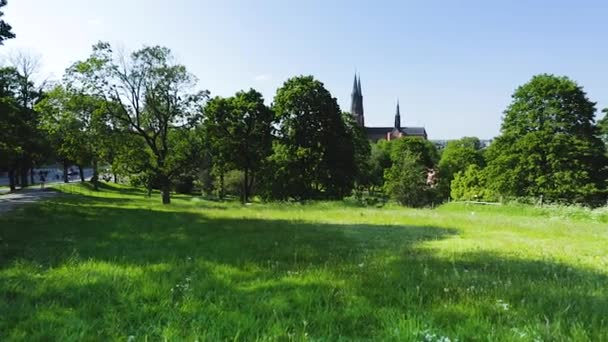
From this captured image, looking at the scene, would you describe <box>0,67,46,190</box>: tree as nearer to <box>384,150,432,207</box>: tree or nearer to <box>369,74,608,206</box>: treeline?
<box>369,74,608,206</box>: treeline

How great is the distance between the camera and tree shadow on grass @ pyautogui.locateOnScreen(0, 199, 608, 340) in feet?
11.7

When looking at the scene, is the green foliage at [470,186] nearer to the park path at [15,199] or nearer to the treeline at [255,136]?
the treeline at [255,136]

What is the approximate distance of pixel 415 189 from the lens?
58.0 meters

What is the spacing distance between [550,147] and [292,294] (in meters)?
42.0

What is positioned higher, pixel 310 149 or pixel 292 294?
pixel 310 149

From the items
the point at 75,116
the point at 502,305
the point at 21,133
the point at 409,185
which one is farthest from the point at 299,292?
the point at 409,185

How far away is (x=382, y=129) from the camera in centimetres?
18100

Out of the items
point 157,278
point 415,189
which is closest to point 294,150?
point 415,189

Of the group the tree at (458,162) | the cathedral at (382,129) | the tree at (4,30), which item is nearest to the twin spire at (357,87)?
the cathedral at (382,129)

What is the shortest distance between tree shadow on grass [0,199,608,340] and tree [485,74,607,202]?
37.1 metres

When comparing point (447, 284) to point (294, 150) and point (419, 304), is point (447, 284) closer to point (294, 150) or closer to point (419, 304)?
point (419, 304)

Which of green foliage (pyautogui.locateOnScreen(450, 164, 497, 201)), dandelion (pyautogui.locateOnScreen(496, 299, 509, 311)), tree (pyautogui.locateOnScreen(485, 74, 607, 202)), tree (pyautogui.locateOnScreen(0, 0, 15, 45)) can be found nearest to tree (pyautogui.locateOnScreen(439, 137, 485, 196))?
green foliage (pyautogui.locateOnScreen(450, 164, 497, 201))

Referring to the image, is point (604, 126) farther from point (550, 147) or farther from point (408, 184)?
point (408, 184)

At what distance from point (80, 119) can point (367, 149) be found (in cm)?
3839
